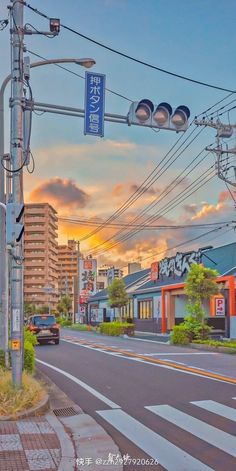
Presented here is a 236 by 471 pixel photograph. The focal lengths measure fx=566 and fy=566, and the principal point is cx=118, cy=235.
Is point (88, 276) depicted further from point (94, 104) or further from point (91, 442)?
point (91, 442)

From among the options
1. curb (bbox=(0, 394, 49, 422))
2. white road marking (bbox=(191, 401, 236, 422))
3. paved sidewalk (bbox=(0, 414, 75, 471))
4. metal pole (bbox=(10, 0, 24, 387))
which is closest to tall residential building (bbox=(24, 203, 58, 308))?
white road marking (bbox=(191, 401, 236, 422))

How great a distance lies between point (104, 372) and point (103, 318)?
5063cm

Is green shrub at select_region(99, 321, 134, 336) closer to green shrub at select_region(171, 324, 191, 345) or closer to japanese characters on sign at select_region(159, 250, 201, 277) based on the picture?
japanese characters on sign at select_region(159, 250, 201, 277)

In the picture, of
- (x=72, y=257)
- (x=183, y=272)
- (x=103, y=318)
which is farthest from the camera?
(x=72, y=257)

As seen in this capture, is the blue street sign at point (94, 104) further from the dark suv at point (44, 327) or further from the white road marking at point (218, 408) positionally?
the dark suv at point (44, 327)

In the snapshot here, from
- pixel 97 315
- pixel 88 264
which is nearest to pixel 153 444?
pixel 97 315

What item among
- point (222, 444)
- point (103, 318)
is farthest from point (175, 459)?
point (103, 318)

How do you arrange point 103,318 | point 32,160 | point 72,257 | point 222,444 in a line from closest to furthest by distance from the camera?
point 222,444
point 32,160
point 103,318
point 72,257

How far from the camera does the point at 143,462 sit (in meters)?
7.00

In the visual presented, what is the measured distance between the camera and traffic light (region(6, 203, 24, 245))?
1022cm

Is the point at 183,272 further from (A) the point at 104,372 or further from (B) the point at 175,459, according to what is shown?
(B) the point at 175,459

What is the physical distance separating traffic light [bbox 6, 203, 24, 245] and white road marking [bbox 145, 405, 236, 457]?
4.03 meters

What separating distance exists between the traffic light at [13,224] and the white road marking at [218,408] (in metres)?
4.66

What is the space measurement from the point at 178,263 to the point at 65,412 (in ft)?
111
